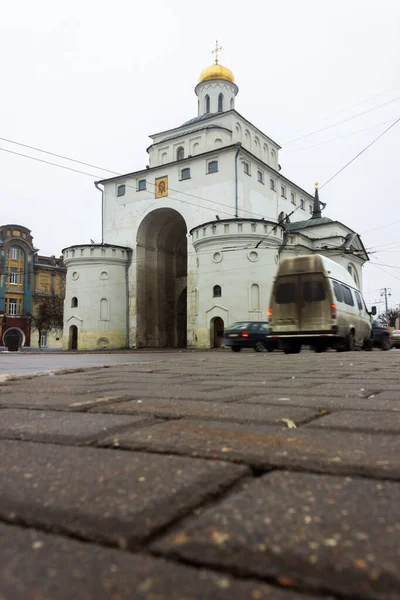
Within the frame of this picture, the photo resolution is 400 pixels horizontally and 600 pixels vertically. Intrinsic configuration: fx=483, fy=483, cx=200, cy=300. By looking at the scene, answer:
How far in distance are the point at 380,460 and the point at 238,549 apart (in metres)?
0.78

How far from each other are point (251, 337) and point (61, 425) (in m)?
18.5

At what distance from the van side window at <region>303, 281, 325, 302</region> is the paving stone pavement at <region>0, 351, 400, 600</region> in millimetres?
12342

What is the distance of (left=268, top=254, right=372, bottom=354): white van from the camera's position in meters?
14.2

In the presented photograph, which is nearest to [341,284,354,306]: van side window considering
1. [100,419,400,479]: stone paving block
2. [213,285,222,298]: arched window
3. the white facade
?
the white facade

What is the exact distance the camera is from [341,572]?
0.80 meters

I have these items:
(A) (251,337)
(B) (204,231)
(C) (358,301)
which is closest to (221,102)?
(B) (204,231)

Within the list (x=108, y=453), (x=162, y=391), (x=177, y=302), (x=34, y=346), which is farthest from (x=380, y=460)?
(x=34, y=346)

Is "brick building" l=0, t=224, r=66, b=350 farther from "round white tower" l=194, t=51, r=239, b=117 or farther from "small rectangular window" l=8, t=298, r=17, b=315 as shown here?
"round white tower" l=194, t=51, r=239, b=117

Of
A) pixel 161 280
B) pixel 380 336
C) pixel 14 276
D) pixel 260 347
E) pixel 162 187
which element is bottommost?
pixel 260 347

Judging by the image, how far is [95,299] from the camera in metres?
35.8

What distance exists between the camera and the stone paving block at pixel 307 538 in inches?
31.2

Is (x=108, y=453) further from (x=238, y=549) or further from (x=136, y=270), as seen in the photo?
(x=136, y=270)

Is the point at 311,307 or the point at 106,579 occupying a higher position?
the point at 311,307

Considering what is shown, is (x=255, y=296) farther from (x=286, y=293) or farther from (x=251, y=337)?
(x=286, y=293)
